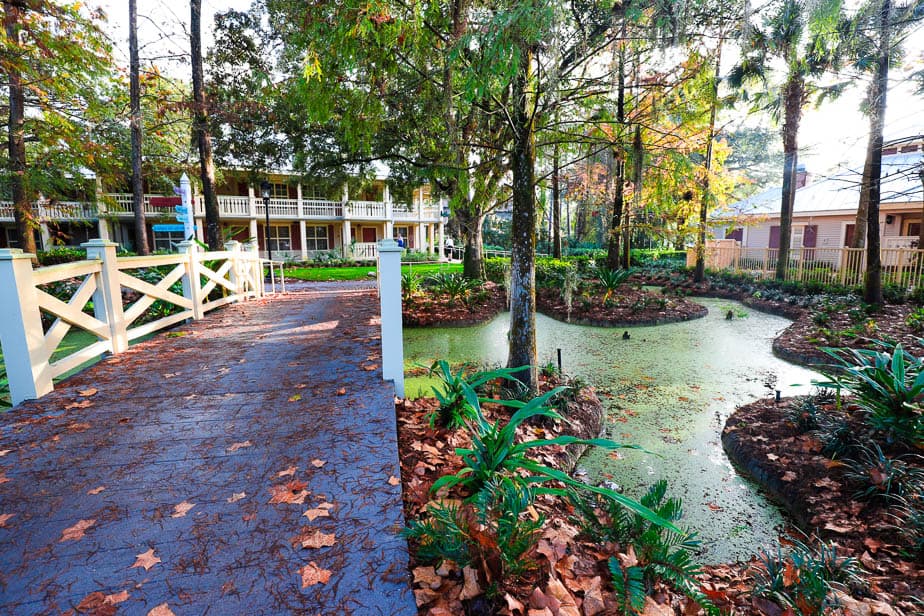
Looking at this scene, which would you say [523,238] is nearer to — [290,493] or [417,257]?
[290,493]

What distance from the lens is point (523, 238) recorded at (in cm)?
473

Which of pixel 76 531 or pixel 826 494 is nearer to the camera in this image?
pixel 76 531

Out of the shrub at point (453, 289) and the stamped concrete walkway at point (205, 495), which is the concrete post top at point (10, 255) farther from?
the shrub at point (453, 289)

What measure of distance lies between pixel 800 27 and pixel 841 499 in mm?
4011

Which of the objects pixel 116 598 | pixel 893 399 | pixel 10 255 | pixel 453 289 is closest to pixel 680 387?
pixel 893 399

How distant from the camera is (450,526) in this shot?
195 centimetres

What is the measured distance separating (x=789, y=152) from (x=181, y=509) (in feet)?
48.0

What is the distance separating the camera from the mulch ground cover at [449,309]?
30.5 ft

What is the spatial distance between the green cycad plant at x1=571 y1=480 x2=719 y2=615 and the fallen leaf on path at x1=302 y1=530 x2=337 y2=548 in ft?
3.98

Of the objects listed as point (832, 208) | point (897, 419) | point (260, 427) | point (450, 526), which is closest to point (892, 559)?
point (897, 419)

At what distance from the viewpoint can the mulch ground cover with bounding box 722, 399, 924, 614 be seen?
88.5 inches

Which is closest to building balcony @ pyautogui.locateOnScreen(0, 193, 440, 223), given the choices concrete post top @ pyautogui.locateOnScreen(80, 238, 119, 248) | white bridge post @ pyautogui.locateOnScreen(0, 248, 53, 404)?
concrete post top @ pyautogui.locateOnScreen(80, 238, 119, 248)

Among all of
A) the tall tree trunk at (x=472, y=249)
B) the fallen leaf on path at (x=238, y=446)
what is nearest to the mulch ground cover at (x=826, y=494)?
the fallen leaf on path at (x=238, y=446)

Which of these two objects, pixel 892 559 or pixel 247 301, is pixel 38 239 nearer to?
pixel 247 301
